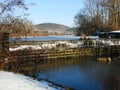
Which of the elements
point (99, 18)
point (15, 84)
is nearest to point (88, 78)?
point (15, 84)

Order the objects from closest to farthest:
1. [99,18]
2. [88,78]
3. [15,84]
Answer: [15,84] < [88,78] < [99,18]

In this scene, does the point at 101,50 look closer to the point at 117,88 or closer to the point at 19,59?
the point at 117,88

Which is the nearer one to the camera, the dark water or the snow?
the snow

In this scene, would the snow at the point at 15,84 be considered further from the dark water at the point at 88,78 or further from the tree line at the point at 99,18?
the tree line at the point at 99,18

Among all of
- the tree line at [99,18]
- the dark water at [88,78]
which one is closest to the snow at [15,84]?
the dark water at [88,78]

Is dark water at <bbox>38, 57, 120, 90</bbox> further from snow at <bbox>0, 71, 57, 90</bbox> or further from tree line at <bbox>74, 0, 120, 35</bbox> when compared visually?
tree line at <bbox>74, 0, 120, 35</bbox>

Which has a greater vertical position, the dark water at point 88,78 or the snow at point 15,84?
the snow at point 15,84

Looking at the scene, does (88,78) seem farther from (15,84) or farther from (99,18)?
(99,18)

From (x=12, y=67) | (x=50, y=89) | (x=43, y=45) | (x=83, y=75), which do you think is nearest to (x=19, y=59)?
(x=12, y=67)

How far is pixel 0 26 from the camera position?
12305 millimetres

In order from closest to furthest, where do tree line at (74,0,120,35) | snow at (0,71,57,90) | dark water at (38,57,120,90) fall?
snow at (0,71,57,90)
dark water at (38,57,120,90)
tree line at (74,0,120,35)

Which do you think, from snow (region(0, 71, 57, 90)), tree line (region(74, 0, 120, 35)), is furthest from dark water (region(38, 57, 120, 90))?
tree line (region(74, 0, 120, 35))

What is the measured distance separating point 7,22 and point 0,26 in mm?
330

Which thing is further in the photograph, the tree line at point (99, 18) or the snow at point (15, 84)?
the tree line at point (99, 18)
